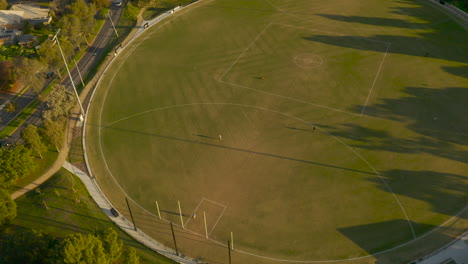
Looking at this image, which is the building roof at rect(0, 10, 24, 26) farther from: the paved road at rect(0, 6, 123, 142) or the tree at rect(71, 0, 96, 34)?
the paved road at rect(0, 6, 123, 142)

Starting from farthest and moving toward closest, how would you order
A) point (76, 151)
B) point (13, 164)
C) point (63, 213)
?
point (76, 151) → point (13, 164) → point (63, 213)

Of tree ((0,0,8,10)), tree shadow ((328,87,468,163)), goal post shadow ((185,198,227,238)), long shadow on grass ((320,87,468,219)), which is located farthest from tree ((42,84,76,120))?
tree ((0,0,8,10))

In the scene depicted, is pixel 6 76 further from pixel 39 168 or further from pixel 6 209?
pixel 6 209

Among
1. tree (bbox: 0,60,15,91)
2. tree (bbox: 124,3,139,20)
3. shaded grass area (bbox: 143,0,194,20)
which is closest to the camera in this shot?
tree (bbox: 0,60,15,91)

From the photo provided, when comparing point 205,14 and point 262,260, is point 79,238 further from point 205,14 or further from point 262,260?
point 205,14

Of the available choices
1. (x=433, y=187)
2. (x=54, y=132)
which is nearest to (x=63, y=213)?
(x=54, y=132)

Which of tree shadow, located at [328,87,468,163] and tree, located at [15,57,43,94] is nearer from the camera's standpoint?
tree shadow, located at [328,87,468,163]
